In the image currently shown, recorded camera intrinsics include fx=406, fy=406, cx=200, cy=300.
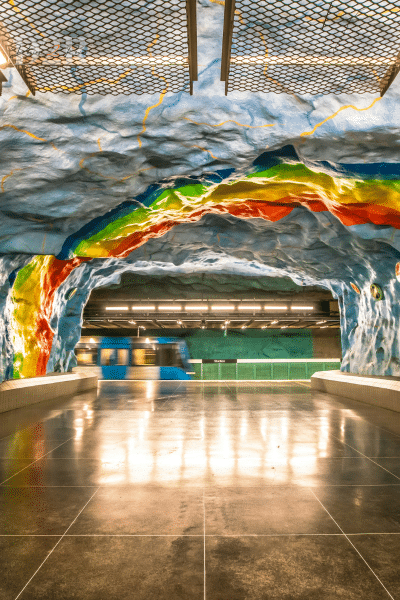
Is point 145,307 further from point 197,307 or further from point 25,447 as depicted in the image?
point 25,447

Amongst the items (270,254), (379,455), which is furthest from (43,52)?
(270,254)

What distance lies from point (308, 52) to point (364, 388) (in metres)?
6.20

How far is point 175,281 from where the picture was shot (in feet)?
52.1

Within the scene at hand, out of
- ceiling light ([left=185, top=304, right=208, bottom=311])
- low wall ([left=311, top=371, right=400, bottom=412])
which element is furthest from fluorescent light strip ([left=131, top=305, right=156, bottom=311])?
low wall ([left=311, top=371, right=400, bottom=412])

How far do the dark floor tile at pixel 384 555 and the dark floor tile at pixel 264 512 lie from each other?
0.57 feet

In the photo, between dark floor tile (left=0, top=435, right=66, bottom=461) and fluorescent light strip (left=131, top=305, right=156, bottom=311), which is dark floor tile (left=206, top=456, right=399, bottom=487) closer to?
dark floor tile (left=0, top=435, right=66, bottom=461)

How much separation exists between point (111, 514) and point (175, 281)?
13631mm

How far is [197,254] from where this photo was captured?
33.3 feet

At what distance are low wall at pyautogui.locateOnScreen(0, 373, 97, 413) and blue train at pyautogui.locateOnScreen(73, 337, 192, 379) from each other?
632 cm

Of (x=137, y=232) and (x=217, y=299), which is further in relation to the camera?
(x=217, y=299)

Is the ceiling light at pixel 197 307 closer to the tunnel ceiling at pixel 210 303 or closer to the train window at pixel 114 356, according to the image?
the tunnel ceiling at pixel 210 303

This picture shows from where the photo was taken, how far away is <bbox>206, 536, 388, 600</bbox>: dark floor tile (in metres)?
1.65

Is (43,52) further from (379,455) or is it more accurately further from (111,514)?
(379,455)

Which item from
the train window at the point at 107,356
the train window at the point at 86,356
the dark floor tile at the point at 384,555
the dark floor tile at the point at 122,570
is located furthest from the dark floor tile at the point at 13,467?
the train window at the point at 86,356
